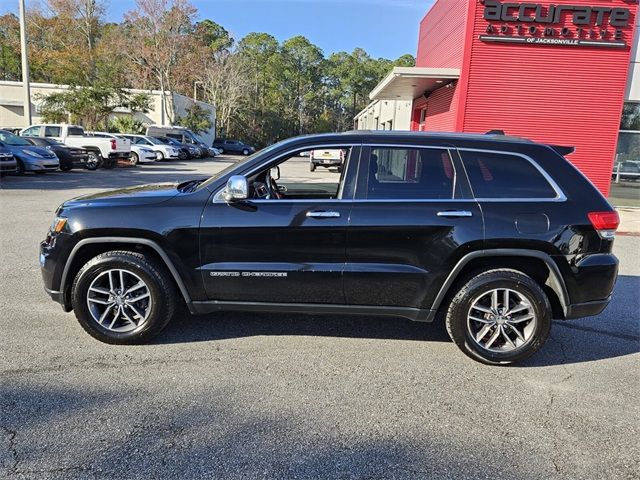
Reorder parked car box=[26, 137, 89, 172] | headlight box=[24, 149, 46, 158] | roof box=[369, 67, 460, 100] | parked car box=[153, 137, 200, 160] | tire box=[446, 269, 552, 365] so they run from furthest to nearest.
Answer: parked car box=[153, 137, 200, 160] < parked car box=[26, 137, 89, 172] < headlight box=[24, 149, 46, 158] < roof box=[369, 67, 460, 100] < tire box=[446, 269, 552, 365]

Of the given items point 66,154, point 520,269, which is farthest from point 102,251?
point 66,154

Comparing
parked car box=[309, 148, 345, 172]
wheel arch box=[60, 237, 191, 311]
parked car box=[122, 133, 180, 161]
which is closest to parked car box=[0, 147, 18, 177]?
parked car box=[309, 148, 345, 172]

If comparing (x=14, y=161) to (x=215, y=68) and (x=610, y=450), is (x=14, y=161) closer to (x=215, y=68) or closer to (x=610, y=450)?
(x=610, y=450)

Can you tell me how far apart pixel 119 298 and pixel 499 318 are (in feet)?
10.1

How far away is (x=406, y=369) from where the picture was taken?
12.7ft

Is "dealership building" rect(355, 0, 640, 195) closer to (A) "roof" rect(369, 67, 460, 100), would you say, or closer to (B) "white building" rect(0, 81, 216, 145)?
(A) "roof" rect(369, 67, 460, 100)

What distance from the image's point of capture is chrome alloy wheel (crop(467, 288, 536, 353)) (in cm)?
390

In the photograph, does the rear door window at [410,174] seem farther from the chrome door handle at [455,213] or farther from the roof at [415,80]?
the roof at [415,80]

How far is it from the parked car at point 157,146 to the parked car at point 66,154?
7733mm

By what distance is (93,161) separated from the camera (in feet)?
69.4

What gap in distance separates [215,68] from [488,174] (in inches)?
2129

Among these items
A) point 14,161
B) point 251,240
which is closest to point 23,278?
point 251,240

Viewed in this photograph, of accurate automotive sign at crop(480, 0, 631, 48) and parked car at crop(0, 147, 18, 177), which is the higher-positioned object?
accurate automotive sign at crop(480, 0, 631, 48)

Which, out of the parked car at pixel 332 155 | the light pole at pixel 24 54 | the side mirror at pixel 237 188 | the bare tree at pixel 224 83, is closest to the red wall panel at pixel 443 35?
the parked car at pixel 332 155
